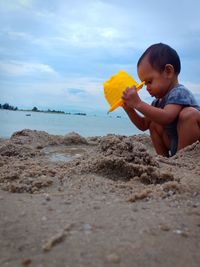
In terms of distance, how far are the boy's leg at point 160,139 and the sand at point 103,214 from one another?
111cm

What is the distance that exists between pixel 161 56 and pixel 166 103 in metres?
0.38

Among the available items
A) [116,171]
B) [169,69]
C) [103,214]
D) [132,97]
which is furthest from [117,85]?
[103,214]

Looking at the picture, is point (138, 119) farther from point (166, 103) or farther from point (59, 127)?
point (59, 127)

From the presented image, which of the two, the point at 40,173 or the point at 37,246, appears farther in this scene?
the point at 40,173

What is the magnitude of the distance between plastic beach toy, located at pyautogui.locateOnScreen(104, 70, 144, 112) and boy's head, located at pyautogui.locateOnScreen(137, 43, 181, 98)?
0.43 ft

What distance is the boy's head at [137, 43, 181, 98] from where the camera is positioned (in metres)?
2.99

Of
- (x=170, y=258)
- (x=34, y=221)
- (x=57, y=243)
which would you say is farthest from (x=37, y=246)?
(x=170, y=258)

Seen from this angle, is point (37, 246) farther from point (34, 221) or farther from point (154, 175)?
point (154, 175)

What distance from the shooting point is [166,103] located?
114 inches

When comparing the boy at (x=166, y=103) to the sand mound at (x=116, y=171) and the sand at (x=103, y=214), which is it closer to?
the sand mound at (x=116, y=171)

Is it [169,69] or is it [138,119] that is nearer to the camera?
[169,69]

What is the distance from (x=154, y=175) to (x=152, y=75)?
150 centimetres

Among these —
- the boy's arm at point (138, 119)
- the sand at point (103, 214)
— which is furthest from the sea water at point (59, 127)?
the sand at point (103, 214)

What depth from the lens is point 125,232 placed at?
3.36ft
